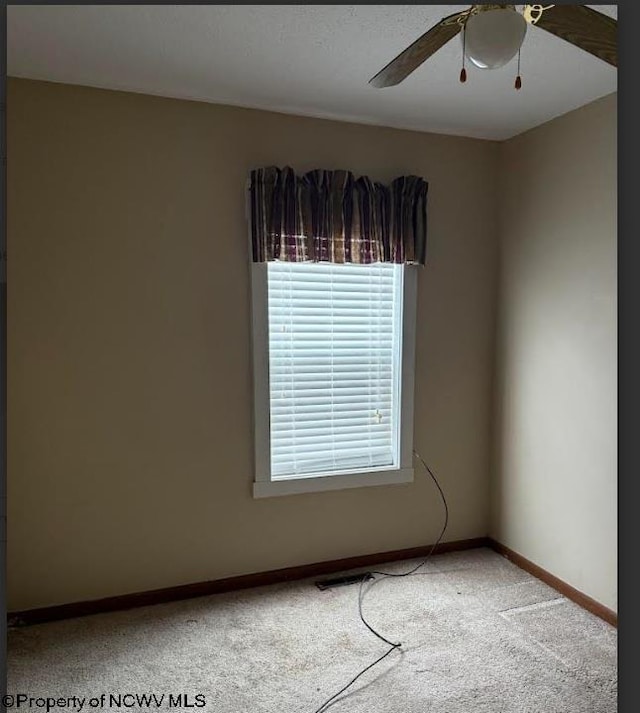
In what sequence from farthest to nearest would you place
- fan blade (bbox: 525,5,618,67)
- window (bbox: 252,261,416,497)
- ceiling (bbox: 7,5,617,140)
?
window (bbox: 252,261,416,497) → ceiling (bbox: 7,5,617,140) → fan blade (bbox: 525,5,618,67)

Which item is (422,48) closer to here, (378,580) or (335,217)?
A: (335,217)

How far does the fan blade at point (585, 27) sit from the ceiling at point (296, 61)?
512mm

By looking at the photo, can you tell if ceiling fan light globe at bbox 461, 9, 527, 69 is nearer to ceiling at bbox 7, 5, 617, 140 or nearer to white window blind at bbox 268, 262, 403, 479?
ceiling at bbox 7, 5, 617, 140

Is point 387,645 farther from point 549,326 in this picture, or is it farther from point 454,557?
point 549,326

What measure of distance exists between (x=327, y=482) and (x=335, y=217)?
56.6 inches

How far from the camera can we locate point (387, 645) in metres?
2.38

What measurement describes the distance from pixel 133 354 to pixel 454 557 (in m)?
2.19

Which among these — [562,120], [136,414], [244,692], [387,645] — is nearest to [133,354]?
[136,414]

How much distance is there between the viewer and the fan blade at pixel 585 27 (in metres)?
1.32

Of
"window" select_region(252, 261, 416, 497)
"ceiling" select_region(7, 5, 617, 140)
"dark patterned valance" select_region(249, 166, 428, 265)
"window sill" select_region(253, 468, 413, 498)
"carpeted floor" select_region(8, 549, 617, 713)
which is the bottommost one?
"carpeted floor" select_region(8, 549, 617, 713)

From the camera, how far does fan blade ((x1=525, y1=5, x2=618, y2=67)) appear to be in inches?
52.1

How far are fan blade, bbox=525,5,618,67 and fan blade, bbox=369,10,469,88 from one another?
7.8 inches

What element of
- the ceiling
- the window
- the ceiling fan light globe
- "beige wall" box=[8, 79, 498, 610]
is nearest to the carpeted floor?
"beige wall" box=[8, 79, 498, 610]

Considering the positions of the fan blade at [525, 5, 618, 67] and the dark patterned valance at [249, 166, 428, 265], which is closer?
the fan blade at [525, 5, 618, 67]
